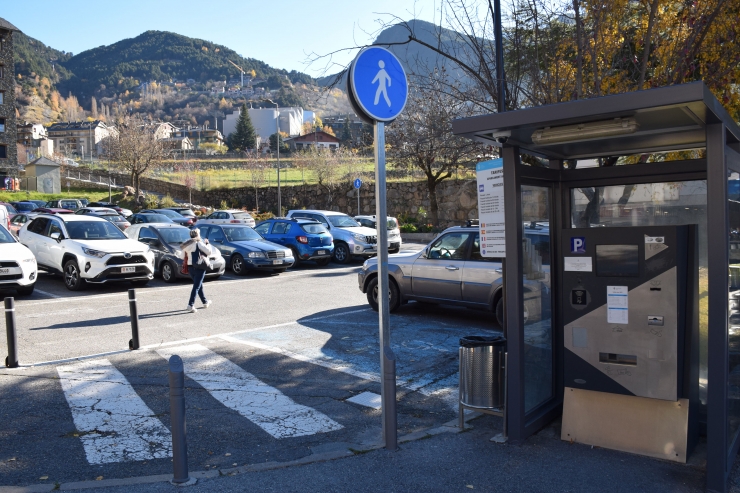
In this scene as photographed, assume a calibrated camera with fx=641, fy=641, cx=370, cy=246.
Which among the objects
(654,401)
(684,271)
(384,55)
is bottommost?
(654,401)

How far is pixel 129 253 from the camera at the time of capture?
14.8 m

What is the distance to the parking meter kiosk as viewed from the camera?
480 centimetres

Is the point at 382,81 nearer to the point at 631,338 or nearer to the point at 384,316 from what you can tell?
the point at 384,316

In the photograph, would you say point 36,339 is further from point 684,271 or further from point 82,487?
point 684,271

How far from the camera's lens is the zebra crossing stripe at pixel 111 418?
5.31 meters

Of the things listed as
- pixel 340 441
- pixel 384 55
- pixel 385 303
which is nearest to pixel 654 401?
pixel 385 303

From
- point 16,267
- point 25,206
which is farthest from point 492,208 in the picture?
point 25,206

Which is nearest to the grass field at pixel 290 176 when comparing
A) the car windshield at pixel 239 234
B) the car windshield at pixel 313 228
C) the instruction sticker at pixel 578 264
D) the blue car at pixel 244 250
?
the car windshield at pixel 313 228

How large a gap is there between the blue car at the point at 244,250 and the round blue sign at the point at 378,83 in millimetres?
13370

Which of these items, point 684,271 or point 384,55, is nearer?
point 684,271

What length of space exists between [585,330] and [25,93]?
Result: 193 m

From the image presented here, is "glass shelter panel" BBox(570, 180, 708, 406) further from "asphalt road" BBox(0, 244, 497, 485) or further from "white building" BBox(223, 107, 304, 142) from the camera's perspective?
"white building" BBox(223, 107, 304, 142)

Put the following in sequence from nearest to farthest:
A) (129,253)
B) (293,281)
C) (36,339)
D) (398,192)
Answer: (36,339) < (129,253) < (293,281) < (398,192)

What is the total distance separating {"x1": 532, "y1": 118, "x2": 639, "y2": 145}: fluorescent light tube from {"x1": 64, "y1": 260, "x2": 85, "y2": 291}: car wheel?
12.5m
